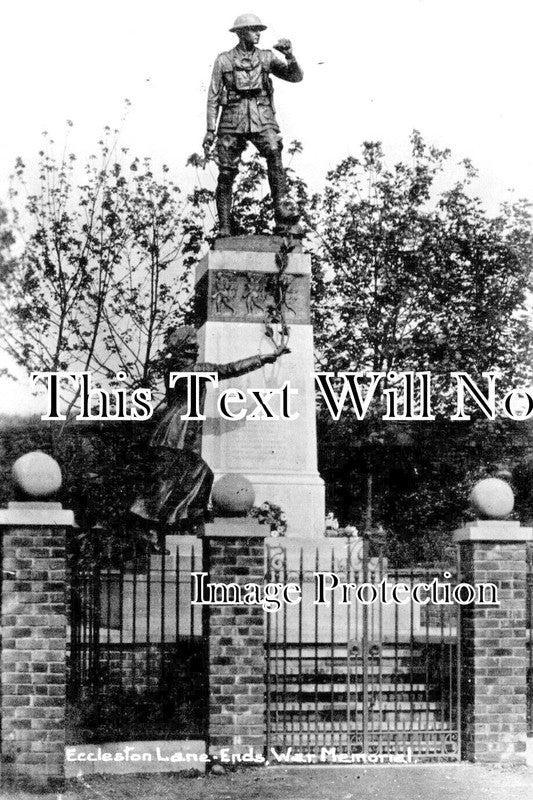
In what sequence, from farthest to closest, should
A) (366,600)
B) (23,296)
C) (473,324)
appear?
1. (473,324)
2. (23,296)
3. (366,600)

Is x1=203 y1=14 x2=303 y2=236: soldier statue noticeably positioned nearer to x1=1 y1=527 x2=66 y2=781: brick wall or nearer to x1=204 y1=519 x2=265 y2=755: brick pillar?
x1=204 y1=519 x2=265 y2=755: brick pillar

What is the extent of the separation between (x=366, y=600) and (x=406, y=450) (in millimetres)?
14091

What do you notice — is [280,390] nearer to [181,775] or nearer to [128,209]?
[181,775]

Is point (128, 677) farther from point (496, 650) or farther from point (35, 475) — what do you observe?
point (496, 650)

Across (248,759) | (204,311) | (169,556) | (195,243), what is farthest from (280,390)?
(195,243)

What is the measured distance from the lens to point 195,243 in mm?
21688

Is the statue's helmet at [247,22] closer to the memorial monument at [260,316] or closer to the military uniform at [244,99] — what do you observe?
the memorial monument at [260,316]

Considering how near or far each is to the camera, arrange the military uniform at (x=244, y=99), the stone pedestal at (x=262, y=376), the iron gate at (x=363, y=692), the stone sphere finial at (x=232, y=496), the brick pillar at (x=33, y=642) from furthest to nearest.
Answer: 1. the military uniform at (x=244, y=99)
2. the stone pedestal at (x=262, y=376)
3. the iron gate at (x=363, y=692)
4. the stone sphere finial at (x=232, y=496)
5. the brick pillar at (x=33, y=642)

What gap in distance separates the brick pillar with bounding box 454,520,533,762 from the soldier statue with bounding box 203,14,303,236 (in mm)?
5737

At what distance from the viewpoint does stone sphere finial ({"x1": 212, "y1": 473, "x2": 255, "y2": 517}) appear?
30.4 feet

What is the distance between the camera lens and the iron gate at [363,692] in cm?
942

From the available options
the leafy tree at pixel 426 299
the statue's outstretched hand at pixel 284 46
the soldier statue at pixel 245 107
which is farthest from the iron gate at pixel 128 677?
the leafy tree at pixel 426 299

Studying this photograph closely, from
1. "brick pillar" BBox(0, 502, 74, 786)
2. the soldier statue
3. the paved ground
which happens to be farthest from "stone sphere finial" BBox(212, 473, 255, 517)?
the soldier statue

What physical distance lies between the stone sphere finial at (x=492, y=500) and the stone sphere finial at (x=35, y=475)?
324 centimetres
